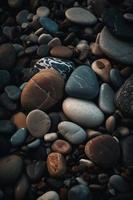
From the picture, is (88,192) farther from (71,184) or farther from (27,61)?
(27,61)

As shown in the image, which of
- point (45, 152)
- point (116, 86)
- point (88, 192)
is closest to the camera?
point (88, 192)

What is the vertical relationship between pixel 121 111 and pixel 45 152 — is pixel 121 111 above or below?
above

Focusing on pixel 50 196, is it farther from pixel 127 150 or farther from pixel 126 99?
pixel 126 99

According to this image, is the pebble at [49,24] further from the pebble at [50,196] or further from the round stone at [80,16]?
the pebble at [50,196]

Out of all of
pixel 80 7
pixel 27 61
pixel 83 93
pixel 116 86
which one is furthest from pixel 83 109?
pixel 80 7

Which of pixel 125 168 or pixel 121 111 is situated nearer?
pixel 125 168

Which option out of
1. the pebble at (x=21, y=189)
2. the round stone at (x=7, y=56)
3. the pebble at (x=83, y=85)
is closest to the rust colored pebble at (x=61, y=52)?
the pebble at (x=83, y=85)

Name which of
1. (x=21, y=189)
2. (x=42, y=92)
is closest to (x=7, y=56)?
(x=42, y=92)
